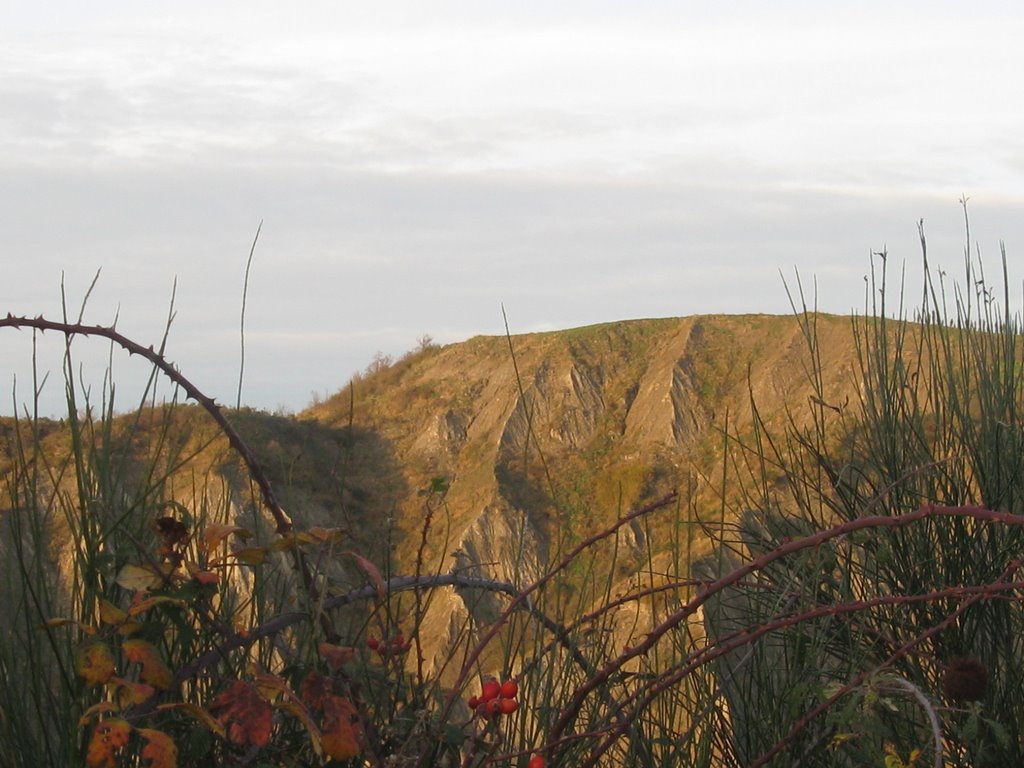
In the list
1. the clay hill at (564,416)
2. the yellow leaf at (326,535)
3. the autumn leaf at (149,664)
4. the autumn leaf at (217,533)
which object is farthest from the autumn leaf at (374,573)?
the clay hill at (564,416)

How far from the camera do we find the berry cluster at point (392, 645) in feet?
6.39

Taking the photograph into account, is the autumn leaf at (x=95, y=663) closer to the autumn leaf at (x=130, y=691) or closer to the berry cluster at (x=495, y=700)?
the autumn leaf at (x=130, y=691)

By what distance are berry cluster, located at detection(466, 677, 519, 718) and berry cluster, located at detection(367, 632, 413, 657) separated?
15 cm

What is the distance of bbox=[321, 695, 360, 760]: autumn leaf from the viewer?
1.62 m

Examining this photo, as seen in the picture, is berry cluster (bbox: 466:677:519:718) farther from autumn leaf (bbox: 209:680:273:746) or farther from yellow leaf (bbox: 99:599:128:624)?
yellow leaf (bbox: 99:599:128:624)

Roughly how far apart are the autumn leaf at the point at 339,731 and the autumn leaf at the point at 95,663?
1.00 ft

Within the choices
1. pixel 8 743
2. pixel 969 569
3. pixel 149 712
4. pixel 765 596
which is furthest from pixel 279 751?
pixel 969 569

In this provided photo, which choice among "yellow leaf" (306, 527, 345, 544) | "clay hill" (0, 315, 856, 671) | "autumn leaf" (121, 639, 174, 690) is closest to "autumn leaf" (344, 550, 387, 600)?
"yellow leaf" (306, 527, 345, 544)

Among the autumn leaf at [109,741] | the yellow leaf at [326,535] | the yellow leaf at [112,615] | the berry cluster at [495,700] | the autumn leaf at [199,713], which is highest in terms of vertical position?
the yellow leaf at [326,535]

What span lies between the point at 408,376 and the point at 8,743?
52507 millimetres

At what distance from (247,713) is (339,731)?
5.1 inches

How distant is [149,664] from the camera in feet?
5.59

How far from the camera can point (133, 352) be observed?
1.97 metres

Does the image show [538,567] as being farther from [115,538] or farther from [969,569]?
[969,569]
